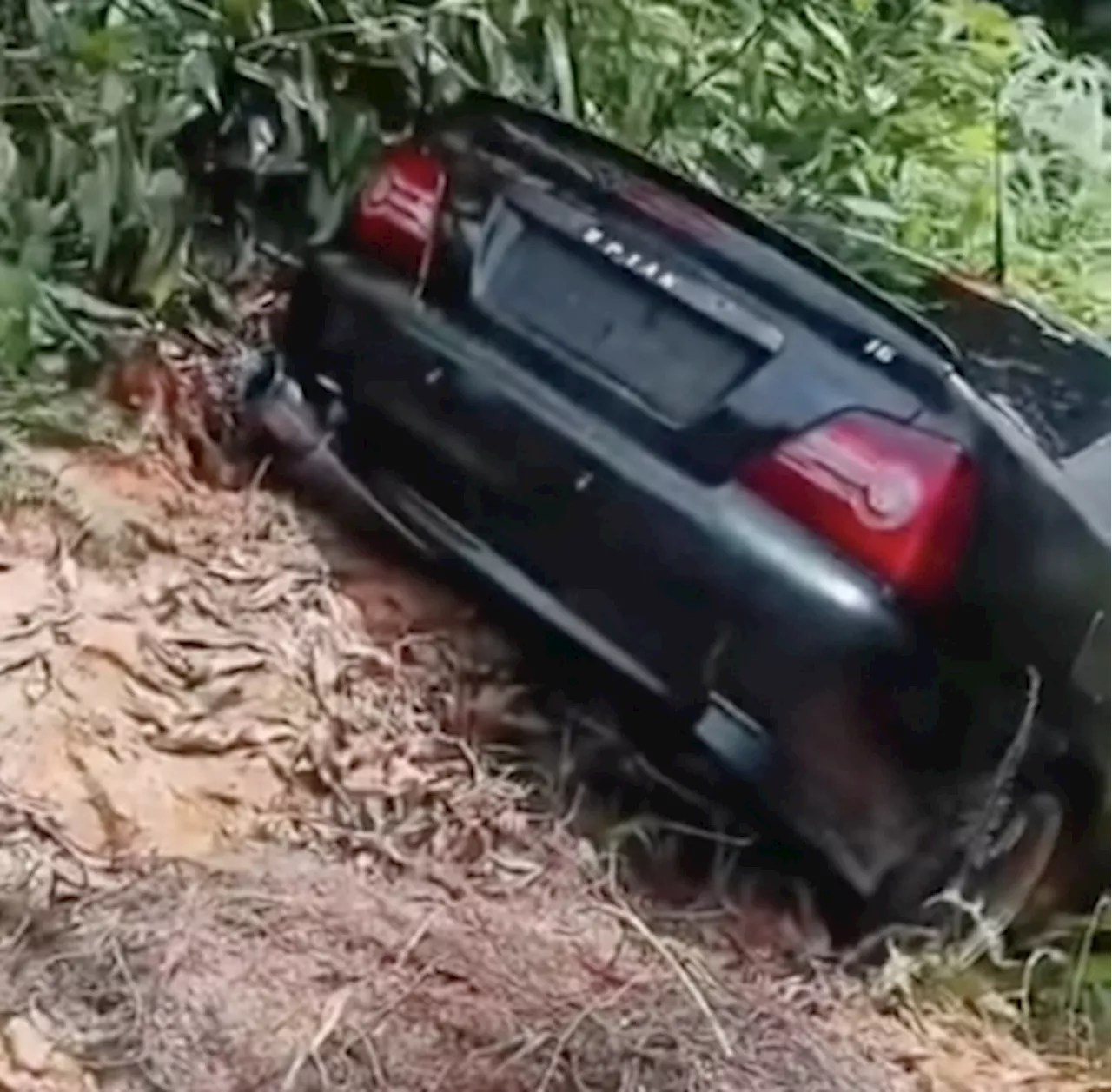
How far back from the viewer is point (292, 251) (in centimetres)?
455

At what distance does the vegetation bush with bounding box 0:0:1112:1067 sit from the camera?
420 centimetres

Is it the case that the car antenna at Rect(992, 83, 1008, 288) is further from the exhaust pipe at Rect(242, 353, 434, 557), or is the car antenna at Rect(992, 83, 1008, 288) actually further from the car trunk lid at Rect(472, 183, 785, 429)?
the exhaust pipe at Rect(242, 353, 434, 557)

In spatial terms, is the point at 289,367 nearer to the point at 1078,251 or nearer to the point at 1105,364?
the point at 1105,364

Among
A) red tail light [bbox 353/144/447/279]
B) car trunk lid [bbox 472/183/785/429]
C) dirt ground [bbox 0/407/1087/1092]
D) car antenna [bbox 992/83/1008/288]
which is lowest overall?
dirt ground [bbox 0/407/1087/1092]

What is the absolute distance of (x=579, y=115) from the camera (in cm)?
485

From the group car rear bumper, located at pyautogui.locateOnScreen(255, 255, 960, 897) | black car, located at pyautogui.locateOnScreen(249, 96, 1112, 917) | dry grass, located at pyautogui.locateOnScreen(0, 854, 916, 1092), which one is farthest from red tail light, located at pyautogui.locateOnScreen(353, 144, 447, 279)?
dry grass, located at pyautogui.locateOnScreen(0, 854, 916, 1092)

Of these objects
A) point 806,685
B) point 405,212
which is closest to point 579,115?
point 405,212

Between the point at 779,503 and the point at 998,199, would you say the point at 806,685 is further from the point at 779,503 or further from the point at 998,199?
the point at 998,199

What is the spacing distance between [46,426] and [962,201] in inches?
90.3

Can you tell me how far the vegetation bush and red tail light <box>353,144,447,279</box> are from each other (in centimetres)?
36

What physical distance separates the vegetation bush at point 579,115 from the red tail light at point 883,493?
65cm

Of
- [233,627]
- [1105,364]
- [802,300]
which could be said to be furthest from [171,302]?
[1105,364]

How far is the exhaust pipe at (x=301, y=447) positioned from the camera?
13.2 feet

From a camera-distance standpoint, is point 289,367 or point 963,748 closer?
point 963,748
